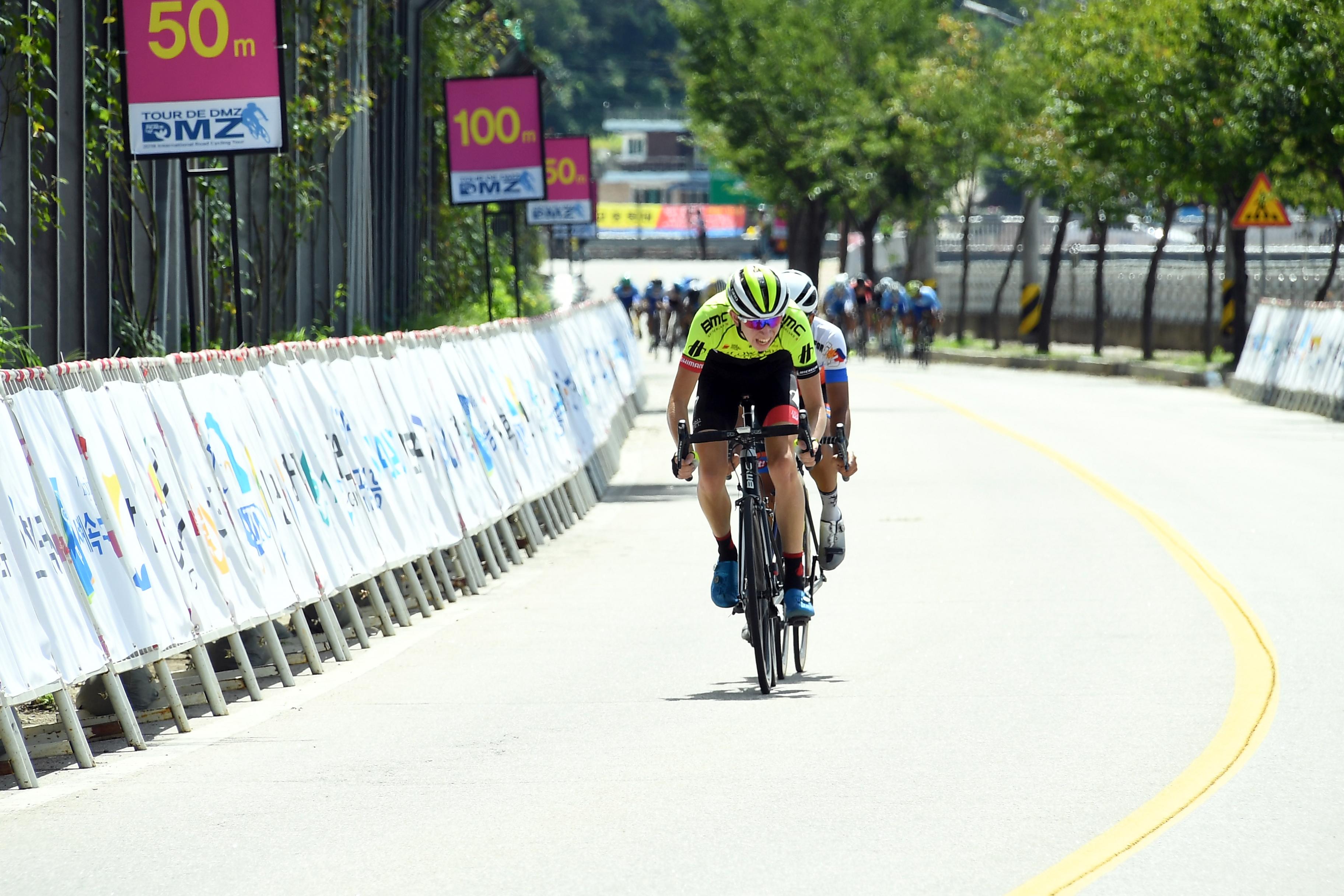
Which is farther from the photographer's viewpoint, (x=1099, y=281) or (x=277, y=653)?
(x=1099, y=281)

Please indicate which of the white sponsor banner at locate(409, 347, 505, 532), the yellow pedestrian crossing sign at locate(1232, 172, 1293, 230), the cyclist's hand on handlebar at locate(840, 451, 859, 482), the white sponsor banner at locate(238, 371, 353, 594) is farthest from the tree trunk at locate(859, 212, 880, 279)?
the cyclist's hand on handlebar at locate(840, 451, 859, 482)

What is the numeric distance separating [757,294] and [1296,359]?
21.8 meters

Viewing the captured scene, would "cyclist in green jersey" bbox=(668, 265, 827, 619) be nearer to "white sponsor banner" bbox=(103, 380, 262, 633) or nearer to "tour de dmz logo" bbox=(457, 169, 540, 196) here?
"white sponsor banner" bbox=(103, 380, 262, 633)

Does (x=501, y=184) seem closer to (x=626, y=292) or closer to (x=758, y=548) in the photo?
(x=758, y=548)

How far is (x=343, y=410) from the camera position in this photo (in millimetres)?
11414

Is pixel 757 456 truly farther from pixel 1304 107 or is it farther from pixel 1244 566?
pixel 1304 107

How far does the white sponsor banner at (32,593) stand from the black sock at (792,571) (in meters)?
2.93

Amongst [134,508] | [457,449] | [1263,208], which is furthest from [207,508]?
[1263,208]

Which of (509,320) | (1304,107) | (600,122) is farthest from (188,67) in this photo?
(600,122)

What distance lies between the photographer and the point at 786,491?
9.27m

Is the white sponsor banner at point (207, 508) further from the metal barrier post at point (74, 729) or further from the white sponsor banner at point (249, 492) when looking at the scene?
the metal barrier post at point (74, 729)

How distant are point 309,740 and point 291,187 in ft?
44.6

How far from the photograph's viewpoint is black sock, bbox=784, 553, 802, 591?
30.6 ft

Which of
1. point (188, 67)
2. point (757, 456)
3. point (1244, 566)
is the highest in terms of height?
point (188, 67)
